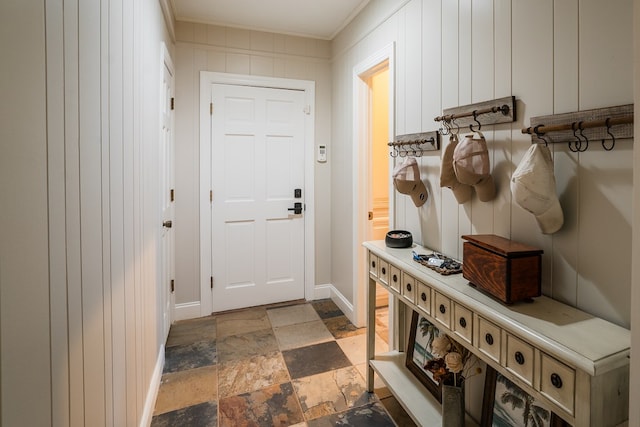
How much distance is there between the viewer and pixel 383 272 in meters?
1.79

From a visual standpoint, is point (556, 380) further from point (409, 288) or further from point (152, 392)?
point (152, 392)

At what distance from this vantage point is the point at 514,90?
4.18 feet

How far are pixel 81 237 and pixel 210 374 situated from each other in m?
1.59

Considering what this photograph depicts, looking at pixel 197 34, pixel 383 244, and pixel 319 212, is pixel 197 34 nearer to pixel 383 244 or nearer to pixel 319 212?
pixel 319 212

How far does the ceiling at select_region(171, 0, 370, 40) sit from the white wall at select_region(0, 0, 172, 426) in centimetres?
126

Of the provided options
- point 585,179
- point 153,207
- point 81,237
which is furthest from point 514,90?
point 153,207

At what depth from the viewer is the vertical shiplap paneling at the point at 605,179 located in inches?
36.9

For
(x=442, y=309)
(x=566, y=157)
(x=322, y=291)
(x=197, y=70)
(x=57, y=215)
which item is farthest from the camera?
(x=322, y=291)

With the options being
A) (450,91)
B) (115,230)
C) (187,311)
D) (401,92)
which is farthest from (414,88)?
(187,311)

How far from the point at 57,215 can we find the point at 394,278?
1392 millimetres

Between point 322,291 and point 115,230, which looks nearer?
point 115,230

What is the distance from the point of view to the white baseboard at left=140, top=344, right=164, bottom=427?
162cm

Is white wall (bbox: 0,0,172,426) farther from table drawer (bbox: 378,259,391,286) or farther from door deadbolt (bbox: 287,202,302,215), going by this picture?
door deadbolt (bbox: 287,202,302,215)

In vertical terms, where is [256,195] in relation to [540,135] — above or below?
below
